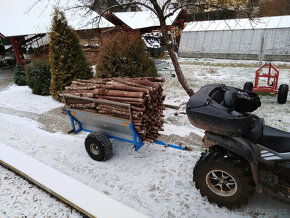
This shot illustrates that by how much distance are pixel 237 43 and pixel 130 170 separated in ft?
48.4

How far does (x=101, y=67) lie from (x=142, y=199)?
601 cm

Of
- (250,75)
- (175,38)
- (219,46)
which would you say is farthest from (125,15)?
(250,75)

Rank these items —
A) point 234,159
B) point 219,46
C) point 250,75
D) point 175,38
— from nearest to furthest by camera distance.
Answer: point 234,159, point 250,75, point 219,46, point 175,38

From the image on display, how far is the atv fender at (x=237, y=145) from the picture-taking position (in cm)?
294

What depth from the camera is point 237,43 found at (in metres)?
15.4

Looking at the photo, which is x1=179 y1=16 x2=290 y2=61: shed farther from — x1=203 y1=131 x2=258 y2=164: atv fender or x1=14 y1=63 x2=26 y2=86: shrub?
x1=14 y1=63 x2=26 y2=86: shrub

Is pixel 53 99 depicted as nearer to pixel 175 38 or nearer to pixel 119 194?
pixel 119 194

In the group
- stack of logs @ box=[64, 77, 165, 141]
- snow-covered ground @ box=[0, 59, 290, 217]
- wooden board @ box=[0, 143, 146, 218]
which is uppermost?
stack of logs @ box=[64, 77, 165, 141]

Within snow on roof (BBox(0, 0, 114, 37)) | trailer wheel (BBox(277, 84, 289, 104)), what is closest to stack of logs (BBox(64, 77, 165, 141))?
trailer wheel (BBox(277, 84, 289, 104))

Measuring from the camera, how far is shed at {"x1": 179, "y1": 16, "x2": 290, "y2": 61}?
13969mm

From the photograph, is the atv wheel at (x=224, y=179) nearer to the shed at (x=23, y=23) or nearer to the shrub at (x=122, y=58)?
the shrub at (x=122, y=58)

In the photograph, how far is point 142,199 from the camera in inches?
143

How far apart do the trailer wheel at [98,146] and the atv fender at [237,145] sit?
7.71 ft

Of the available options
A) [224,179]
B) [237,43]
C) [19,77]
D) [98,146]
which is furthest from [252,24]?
[19,77]
